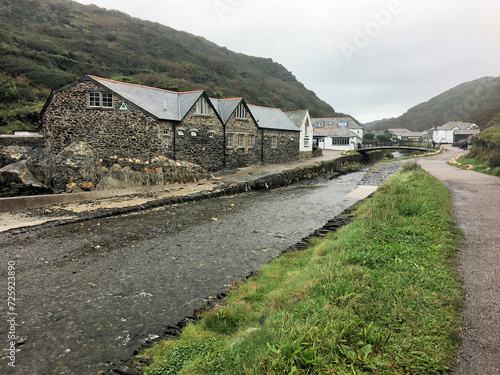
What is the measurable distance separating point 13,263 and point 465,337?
11.2 meters

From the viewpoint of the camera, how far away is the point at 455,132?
9550cm

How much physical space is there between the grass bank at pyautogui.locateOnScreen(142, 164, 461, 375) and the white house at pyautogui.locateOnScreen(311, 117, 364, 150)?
5476 cm

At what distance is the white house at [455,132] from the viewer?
91750 millimetres

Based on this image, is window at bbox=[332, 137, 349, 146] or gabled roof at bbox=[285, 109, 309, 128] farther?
window at bbox=[332, 137, 349, 146]

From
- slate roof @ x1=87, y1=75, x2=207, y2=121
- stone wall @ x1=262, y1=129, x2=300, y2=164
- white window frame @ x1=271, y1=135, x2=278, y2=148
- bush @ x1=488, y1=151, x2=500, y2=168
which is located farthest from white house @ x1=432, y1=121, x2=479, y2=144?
slate roof @ x1=87, y1=75, x2=207, y2=121

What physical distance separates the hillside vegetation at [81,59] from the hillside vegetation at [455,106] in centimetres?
9325

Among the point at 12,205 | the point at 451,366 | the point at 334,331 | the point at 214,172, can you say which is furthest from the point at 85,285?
the point at 214,172

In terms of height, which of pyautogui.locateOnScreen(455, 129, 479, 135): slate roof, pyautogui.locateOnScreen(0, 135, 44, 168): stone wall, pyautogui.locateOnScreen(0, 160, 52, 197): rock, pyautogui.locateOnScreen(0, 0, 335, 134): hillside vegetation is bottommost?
pyautogui.locateOnScreen(0, 160, 52, 197): rock

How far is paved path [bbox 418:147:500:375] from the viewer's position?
3.45m

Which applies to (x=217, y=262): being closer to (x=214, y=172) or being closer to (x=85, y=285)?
(x=85, y=285)

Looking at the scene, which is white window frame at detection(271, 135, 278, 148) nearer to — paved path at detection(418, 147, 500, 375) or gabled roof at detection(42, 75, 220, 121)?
gabled roof at detection(42, 75, 220, 121)

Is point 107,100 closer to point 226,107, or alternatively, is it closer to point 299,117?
point 226,107

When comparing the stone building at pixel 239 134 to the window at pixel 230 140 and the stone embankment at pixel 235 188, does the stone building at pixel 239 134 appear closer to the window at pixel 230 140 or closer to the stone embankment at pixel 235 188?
the window at pixel 230 140

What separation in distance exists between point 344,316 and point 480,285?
2.93 metres
